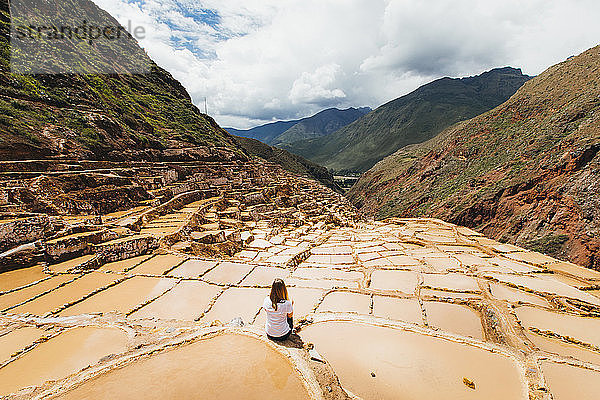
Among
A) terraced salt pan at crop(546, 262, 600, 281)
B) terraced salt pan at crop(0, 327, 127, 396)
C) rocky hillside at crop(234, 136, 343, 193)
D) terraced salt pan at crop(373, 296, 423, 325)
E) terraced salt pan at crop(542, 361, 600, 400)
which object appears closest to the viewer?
terraced salt pan at crop(0, 327, 127, 396)

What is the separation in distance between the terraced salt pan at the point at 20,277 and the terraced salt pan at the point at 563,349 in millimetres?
11941

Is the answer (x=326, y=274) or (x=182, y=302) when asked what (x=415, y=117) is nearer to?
(x=326, y=274)

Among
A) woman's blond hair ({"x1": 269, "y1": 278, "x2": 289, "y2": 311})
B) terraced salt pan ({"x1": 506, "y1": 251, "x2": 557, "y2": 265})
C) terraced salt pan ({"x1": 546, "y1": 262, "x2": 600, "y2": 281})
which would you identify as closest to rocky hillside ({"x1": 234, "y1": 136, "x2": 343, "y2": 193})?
terraced salt pan ({"x1": 506, "y1": 251, "x2": 557, "y2": 265})

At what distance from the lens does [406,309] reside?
20.4 ft

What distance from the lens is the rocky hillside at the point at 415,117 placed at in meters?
125

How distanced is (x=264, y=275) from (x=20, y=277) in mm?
6504

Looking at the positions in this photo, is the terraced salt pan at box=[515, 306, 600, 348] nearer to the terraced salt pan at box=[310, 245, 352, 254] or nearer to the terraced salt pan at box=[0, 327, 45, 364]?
the terraced salt pan at box=[310, 245, 352, 254]

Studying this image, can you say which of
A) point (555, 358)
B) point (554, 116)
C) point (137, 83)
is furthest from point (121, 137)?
point (554, 116)

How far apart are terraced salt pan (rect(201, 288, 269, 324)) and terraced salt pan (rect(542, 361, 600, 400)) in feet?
Answer: 17.5

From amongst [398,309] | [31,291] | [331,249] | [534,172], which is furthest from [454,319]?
[534,172]

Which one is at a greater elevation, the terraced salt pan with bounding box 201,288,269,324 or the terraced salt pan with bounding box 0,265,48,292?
the terraced salt pan with bounding box 0,265,48,292

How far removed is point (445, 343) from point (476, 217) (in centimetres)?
2075

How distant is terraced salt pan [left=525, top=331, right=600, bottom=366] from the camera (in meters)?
4.74

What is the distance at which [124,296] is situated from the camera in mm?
6184
